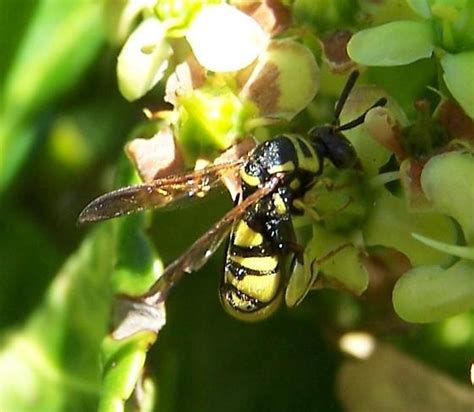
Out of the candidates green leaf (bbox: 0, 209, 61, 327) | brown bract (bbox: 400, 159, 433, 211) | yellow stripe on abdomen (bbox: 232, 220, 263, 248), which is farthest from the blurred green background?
brown bract (bbox: 400, 159, 433, 211)

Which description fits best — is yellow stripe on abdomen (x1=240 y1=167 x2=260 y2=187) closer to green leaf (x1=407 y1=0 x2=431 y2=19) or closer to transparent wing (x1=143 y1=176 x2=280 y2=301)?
transparent wing (x1=143 y1=176 x2=280 y2=301)

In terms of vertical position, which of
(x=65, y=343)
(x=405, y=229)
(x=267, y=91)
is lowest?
(x=65, y=343)

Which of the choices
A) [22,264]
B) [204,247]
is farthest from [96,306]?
[204,247]

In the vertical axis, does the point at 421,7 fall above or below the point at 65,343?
above

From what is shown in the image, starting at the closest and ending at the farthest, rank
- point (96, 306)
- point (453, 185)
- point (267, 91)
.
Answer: point (453, 185) → point (267, 91) → point (96, 306)

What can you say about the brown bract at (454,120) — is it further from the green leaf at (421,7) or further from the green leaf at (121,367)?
the green leaf at (121,367)

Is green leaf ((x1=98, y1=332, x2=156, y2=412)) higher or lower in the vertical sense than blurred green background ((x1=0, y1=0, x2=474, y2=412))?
higher

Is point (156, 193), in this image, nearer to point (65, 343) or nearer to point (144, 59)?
point (144, 59)
